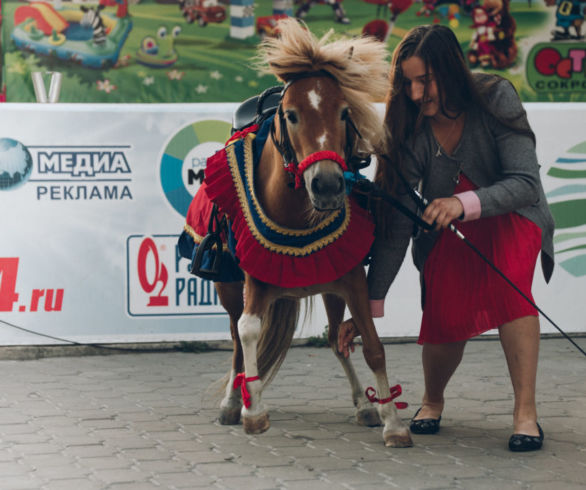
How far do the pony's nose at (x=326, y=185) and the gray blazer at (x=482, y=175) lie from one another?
66cm

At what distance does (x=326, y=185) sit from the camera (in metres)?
3.49

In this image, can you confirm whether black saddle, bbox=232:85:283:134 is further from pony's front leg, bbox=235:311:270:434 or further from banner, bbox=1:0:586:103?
banner, bbox=1:0:586:103

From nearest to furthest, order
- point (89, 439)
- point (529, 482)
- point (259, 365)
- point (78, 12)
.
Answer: point (529, 482), point (89, 439), point (259, 365), point (78, 12)

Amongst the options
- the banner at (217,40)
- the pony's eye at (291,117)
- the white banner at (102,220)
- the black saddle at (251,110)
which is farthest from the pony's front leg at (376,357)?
the banner at (217,40)

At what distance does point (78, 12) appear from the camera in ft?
24.9

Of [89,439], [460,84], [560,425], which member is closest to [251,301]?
[89,439]

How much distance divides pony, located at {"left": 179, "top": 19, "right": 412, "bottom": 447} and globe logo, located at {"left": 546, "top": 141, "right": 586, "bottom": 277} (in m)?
2.85

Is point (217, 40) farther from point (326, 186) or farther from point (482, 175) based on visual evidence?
point (326, 186)

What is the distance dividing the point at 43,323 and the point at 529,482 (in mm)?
3771

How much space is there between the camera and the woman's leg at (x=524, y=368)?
12.9 ft

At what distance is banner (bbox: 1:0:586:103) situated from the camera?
7570 millimetres

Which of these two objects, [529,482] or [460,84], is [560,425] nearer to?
[529,482]

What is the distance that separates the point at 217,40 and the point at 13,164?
2.26 meters

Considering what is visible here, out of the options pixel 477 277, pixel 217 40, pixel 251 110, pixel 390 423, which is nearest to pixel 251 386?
pixel 390 423
